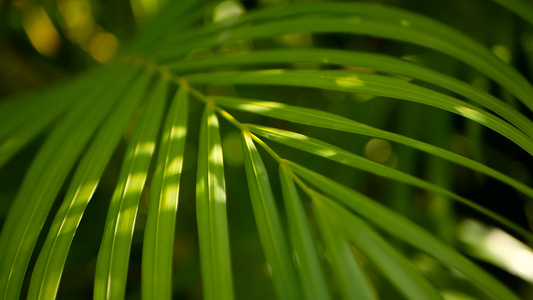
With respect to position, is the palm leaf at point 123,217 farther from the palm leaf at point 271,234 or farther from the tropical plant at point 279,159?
the palm leaf at point 271,234

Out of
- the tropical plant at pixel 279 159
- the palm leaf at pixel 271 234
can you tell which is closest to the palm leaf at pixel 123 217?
the tropical plant at pixel 279 159

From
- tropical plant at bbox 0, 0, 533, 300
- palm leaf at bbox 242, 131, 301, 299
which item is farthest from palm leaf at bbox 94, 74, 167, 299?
palm leaf at bbox 242, 131, 301, 299

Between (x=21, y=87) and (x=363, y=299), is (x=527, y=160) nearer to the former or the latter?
(x=363, y=299)

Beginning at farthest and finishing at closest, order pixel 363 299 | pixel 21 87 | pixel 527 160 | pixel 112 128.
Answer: pixel 21 87
pixel 527 160
pixel 112 128
pixel 363 299

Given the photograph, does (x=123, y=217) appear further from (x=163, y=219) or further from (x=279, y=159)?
(x=279, y=159)

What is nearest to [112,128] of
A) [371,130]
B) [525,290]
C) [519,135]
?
[371,130]

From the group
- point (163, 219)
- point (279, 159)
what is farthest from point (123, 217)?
point (279, 159)

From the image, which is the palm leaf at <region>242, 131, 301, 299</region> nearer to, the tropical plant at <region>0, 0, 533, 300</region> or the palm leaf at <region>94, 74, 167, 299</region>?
the tropical plant at <region>0, 0, 533, 300</region>

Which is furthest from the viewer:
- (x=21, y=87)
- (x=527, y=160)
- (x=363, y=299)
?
(x=21, y=87)
